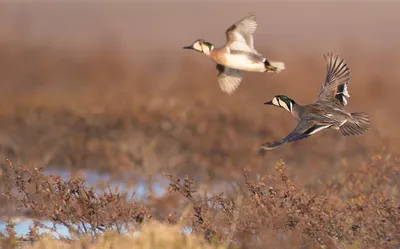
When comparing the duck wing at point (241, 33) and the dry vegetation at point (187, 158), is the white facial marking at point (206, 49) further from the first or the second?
the dry vegetation at point (187, 158)

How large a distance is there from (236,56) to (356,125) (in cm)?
99

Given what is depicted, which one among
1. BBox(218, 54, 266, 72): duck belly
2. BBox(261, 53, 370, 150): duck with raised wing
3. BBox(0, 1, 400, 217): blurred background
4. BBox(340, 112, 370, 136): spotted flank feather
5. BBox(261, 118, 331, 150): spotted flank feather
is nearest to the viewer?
BBox(261, 118, 331, 150): spotted flank feather

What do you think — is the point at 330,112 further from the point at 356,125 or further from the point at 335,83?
the point at 335,83

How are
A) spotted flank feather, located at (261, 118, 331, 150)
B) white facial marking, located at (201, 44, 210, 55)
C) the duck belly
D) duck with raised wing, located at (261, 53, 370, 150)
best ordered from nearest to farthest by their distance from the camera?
spotted flank feather, located at (261, 118, 331, 150), duck with raised wing, located at (261, 53, 370, 150), the duck belly, white facial marking, located at (201, 44, 210, 55)

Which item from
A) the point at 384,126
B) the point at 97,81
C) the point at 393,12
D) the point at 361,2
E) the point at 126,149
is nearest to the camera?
the point at 126,149

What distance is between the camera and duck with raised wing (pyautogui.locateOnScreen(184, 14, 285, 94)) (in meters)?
7.05

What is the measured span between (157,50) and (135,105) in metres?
22.4

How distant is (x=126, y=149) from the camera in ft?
38.9

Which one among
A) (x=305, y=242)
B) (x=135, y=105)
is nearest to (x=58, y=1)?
(x=135, y=105)

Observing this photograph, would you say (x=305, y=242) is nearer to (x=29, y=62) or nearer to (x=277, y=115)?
(x=277, y=115)

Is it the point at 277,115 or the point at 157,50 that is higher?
the point at 157,50

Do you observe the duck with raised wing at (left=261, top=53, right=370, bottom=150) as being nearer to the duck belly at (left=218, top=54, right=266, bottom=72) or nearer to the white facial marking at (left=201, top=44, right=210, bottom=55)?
the duck belly at (left=218, top=54, right=266, bottom=72)

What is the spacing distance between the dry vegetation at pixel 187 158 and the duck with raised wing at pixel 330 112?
1.24 feet

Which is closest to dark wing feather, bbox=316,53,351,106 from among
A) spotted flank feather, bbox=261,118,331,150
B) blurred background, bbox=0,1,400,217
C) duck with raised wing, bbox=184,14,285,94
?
duck with raised wing, bbox=184,14,285,94
